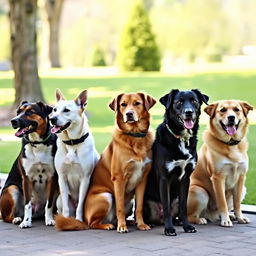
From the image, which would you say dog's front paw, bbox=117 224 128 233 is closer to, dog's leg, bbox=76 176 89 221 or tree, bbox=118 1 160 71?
dog's leg, bbox=76 176 89 221

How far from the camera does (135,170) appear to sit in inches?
311

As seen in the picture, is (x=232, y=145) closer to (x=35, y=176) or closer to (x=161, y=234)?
(x=161, y=234)

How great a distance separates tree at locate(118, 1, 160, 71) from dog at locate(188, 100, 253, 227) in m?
25.7

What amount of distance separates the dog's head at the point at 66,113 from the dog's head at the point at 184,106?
0.99m

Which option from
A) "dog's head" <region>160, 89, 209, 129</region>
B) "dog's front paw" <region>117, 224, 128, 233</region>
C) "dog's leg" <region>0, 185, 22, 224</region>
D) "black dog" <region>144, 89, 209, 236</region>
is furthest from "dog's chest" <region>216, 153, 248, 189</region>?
"dog's leg" <region>0, 185, 22, 224</region>

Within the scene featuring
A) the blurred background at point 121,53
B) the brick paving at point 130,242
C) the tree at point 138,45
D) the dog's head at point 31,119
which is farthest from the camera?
the tree at point 138,45

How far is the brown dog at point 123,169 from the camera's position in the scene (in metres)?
7.84

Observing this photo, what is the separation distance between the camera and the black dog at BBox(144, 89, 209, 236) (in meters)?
7.60

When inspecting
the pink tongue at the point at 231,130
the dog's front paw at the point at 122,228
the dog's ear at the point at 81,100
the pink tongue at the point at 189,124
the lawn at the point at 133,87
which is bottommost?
the lawn at the point at 133,87

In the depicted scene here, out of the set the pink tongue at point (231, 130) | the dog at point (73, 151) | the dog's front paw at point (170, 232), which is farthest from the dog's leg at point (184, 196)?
the dog at point (73, 151)

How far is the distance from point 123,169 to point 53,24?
1242 inches

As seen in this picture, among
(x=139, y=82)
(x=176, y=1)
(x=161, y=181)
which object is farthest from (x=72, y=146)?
(x=176, y=1)

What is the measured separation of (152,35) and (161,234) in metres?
27.0

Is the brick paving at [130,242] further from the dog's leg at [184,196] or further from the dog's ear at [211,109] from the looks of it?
the dog's ear at [211,109]
